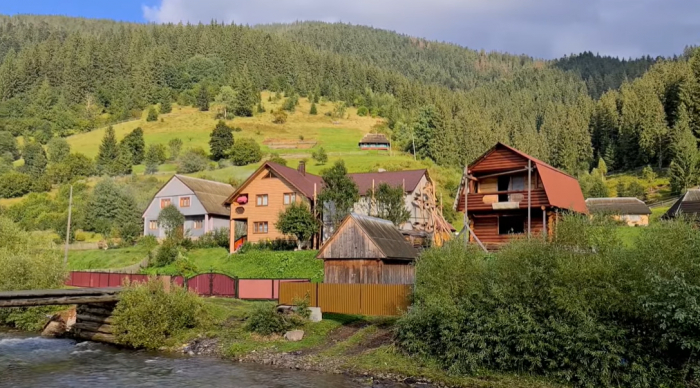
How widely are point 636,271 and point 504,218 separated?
27.3 meters

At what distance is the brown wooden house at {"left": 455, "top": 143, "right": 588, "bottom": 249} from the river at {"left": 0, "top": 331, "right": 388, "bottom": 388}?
23022 mm

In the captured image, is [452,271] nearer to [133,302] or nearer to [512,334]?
[512,334]

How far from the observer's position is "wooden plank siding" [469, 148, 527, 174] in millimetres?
42156

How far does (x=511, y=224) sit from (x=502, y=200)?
7.28 ft

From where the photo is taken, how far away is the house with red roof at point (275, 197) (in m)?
54.1

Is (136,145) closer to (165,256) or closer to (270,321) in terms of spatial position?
(165,256)

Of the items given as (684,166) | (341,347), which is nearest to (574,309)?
(341,347)

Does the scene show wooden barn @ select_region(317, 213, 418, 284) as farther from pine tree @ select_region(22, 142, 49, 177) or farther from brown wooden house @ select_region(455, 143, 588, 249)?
pine tree @ select_region(22, 142, 49, 177)

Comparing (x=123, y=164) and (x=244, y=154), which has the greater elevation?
(x=244, y=154)

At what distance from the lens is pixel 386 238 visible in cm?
3369

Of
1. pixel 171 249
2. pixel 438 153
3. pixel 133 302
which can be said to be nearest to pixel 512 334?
pixel 133 302

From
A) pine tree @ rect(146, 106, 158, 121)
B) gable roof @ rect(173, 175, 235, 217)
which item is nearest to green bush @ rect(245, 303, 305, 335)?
gable roof @ rect(173, 175, 235, 217)

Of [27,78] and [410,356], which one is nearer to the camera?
[410,356]

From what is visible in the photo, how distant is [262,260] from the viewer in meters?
46.4
